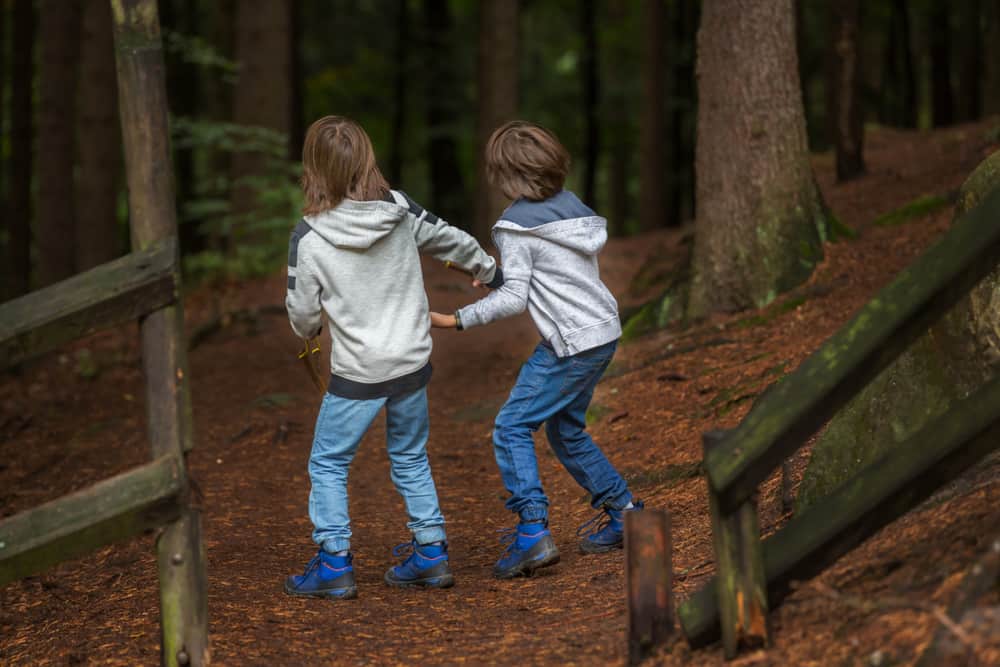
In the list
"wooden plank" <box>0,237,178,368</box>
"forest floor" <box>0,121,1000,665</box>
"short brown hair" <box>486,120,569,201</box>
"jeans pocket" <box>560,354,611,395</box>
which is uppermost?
"short brown hair" <box>486,120,569,201</box>

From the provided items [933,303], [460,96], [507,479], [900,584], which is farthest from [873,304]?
[460,96]

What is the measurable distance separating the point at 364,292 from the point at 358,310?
8 centimetres

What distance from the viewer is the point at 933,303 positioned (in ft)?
10.3

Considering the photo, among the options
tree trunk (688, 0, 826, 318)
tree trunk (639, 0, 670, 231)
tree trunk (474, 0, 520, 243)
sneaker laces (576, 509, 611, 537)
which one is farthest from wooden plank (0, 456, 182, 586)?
tree trunk (639, 0, 670, 231)

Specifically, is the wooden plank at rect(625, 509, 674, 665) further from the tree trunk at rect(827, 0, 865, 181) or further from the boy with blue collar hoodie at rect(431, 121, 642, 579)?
the tree trunk at rect(827, 0, 865, 181)

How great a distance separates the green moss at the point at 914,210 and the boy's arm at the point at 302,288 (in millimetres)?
6624

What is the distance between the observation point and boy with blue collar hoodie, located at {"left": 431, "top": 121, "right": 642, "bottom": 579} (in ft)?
16.0

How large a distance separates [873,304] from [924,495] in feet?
1.94

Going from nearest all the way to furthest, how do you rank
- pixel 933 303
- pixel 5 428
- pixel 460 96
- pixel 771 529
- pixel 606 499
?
pixel 933 303, pixel 771 529, pixel 606 499, pixel 5 428, pixel 460 96

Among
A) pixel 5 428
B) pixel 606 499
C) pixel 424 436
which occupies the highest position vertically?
pixel 424 436

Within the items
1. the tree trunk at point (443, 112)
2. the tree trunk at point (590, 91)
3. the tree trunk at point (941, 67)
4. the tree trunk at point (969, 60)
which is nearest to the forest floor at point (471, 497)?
the tree trunk at point (969, 60)

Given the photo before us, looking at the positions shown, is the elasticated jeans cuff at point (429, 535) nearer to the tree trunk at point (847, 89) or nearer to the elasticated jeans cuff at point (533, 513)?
the elasticated jeans cuff at point (533, 513)

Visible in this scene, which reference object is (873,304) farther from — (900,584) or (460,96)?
(460,96)

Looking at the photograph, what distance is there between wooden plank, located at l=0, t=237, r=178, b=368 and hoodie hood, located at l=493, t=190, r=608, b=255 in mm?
1636
